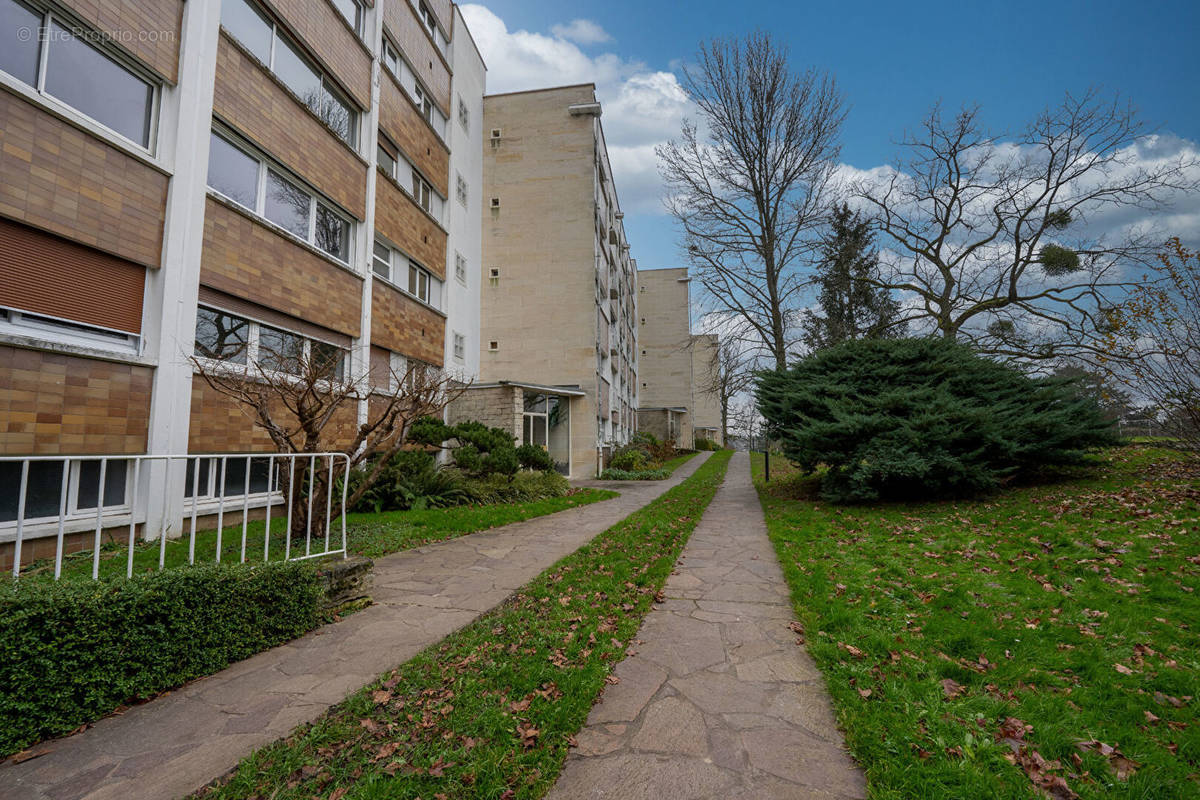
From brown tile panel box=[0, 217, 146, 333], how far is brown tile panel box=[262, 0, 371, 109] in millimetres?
6042

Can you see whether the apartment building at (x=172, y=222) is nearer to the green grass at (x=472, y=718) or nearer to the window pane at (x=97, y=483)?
the window pane at (x=97, y=483)

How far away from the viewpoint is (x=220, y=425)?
785cm

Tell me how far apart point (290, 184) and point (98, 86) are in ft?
10.9

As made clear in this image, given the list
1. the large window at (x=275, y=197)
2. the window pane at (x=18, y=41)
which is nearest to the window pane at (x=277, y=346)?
the large window at (x=275, y=197)

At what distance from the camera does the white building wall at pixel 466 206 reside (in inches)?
650

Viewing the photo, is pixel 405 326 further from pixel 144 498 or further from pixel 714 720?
pixel 714 720

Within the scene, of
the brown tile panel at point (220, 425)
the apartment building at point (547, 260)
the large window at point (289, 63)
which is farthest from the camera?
the apartment building at point (547, 260)

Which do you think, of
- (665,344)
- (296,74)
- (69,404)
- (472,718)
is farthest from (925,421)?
(665,344)

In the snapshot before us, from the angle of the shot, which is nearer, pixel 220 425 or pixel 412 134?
pixel 220 425

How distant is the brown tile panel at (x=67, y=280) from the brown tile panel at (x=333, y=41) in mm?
6042

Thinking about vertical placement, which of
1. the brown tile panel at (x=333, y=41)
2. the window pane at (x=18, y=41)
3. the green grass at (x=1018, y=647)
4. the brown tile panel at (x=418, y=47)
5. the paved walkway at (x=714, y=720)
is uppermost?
the brown tile panel at (x=418, y=47)

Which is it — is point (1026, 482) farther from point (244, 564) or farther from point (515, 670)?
point (244, 564)

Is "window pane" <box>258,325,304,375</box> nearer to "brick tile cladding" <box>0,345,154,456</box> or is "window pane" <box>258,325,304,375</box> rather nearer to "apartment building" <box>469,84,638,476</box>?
"brick tile cladding" <box>0,345,154,456</box>

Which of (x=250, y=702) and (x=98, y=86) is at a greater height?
(x=98, y=86)
